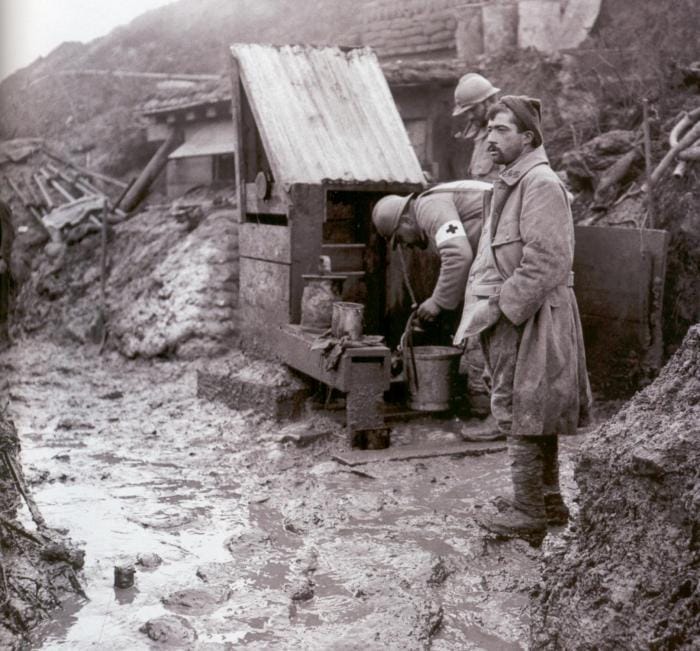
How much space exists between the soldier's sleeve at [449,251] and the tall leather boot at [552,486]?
2.06 metres

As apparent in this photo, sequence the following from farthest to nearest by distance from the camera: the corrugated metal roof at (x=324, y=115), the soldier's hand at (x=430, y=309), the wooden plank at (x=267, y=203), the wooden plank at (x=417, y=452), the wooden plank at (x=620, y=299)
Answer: the corrugated metal roof at (x=324, y=115) < the wooden plank at (x=267, y=203) < the wooden plank at (x=620, y=299) < the soldier's hand at (x=430, y=309) < the wooden plank at (x=417, y=452)

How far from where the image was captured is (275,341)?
839 centimetres

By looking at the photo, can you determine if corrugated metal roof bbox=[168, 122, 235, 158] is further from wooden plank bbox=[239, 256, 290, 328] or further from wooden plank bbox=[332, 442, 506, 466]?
wooden plank bbox=[332, 442, 506, 466]

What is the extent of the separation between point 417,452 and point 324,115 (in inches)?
146

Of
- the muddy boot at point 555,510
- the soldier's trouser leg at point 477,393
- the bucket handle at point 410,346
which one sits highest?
the bucket handle at point 410,346

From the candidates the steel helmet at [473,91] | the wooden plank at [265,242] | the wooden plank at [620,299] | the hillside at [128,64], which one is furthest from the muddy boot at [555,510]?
the hillside at [128,64]

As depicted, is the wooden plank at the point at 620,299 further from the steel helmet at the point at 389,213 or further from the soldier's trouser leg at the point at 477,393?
the steel helmet at the point at 389,213


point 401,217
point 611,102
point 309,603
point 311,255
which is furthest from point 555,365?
point 611,102

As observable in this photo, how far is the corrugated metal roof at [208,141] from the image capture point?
12953 millimetres

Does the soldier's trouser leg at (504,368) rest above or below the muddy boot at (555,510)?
above

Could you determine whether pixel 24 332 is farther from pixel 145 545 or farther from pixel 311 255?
pixel 145 545

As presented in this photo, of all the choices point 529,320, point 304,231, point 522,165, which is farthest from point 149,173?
point 529,320

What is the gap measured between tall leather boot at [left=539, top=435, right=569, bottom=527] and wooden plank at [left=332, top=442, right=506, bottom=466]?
1634 mm

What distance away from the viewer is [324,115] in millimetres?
8766
